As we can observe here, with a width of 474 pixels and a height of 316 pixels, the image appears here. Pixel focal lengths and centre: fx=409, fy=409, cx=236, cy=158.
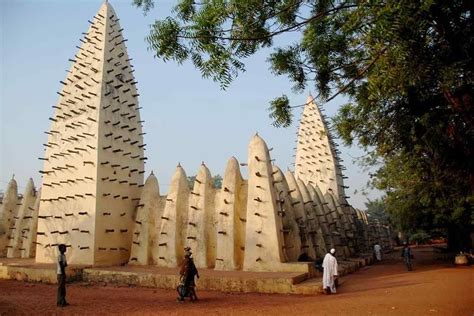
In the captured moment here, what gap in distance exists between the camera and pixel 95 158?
61.6ft

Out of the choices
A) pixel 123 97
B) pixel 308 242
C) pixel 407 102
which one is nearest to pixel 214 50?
pixel 407 102

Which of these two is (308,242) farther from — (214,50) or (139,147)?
(214,50)

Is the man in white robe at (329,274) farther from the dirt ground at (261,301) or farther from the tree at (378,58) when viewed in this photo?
the tree at (378,58)

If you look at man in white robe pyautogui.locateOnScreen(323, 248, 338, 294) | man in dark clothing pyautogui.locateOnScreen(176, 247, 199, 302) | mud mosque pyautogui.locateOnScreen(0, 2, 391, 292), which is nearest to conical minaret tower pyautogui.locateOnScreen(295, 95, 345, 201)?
mud mosque pyautogui.locateOnScreen(0, 2, 391, 292)

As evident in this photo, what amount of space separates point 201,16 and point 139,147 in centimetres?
1603

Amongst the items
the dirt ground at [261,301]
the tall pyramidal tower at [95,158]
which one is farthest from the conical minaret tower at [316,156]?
the dirt ground at [261,301]

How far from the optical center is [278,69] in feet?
26.9

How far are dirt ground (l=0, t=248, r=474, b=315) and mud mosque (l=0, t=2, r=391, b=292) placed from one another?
2991mm

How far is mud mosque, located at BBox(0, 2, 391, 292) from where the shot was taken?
16344mm

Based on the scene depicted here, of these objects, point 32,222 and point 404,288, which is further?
point 32,222

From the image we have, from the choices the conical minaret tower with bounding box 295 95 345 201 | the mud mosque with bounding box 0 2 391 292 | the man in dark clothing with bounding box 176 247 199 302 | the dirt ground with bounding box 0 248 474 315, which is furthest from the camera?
the conical minaret tower with bounding box 295 95 345 201

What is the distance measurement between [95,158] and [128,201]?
2.81 m

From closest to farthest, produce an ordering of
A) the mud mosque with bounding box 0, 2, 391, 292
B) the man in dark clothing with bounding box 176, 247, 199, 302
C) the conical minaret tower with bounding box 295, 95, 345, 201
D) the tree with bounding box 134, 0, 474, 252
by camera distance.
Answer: the tree with bounding box 134, 0, 474, 252, the man in dark clothing with bounding box 176, 247, 199, 302, the mud mosque with bounding box 0, 2, 391, 292, the conical minaret tower with bounding box 295, 95, 345, 201

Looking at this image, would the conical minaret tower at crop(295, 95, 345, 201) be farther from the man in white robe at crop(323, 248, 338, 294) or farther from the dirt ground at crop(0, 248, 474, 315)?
the man in white robe at crop(323, 248, 338, 294)
